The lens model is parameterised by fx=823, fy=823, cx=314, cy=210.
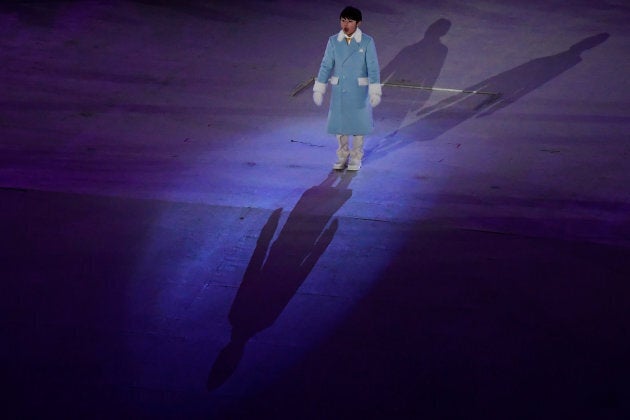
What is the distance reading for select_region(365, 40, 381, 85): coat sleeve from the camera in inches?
321

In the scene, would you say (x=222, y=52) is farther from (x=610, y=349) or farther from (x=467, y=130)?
(x=610, y=349)

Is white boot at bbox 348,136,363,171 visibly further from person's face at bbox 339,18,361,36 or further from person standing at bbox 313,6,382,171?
person's face at bbox 339,18,361,36

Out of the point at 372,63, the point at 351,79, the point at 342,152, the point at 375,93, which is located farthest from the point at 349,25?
the point at 342,152

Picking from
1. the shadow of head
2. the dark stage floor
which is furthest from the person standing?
the shadow of head

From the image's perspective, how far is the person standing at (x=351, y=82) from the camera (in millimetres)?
8164

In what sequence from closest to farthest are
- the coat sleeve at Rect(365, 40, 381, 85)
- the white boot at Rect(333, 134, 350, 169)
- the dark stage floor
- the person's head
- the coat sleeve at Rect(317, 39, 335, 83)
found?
the dark stage floor, the person's head, the coat sleeve at Rect(365, 40, 381, 85), the coat sleeve at Rect(317, 39, 335, 83), the white boot at Rect(333, 134, 350, 169)

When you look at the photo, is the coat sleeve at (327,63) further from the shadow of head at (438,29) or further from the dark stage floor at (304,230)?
the shadow of head at (438,29)

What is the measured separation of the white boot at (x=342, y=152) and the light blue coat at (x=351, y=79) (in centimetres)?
13

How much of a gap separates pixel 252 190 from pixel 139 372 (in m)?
3.04

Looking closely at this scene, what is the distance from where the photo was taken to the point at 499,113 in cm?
1007

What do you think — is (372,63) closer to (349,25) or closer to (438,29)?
(349,25)

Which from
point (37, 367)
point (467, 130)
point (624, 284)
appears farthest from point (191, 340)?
point (467, 130)

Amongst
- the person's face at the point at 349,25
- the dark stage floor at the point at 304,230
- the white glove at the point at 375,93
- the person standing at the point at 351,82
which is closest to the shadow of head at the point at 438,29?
the dark stage floor at the point at 304,230

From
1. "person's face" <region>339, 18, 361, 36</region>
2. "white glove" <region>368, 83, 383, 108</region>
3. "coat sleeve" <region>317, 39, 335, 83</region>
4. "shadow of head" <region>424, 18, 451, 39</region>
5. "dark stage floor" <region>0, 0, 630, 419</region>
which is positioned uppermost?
"person's face" <region>339, 18, 361, 36</region>
